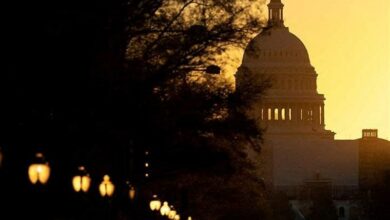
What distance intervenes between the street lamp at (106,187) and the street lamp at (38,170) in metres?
9.14

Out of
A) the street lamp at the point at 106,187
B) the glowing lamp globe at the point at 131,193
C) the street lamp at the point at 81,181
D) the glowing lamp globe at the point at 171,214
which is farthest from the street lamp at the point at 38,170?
the glowing lamp globe at the point at 171,214

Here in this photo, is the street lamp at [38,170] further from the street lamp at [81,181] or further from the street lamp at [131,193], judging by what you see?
the street lamp at [131,193]

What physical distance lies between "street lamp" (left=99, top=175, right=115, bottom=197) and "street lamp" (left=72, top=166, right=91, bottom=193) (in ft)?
10.5

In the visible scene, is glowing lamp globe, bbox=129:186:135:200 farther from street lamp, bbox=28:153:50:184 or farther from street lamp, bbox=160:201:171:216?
street lamp, bbox=28:153:50:184

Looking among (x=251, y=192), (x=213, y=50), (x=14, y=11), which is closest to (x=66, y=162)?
(x=14, y=11)

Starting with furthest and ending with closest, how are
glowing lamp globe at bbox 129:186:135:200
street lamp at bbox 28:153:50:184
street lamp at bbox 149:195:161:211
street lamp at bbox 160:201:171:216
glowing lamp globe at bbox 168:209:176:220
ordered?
glowing lamp globe at bbox 168:209:176:220 < street lamp at bbox 160:201:171:216 < street lamp at bbox 149:195:161:211 < glowing lamp globe at bbox 129:186:135:200 < street lamp at bbox 28:153:50:184

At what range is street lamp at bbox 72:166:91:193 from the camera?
52312 mm

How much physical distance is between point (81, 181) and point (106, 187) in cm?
474

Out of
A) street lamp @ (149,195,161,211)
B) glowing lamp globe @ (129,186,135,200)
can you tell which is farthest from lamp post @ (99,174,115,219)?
street lamp @ (149,195,161,211)

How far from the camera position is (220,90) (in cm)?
6844

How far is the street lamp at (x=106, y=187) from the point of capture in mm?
56969

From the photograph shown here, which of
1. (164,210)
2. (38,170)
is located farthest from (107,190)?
(164,210)

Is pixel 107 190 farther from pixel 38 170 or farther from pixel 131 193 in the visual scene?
pixel 38 170

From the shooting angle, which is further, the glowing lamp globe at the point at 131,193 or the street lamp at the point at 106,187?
the glowing lamp globe at the point at 131,193
